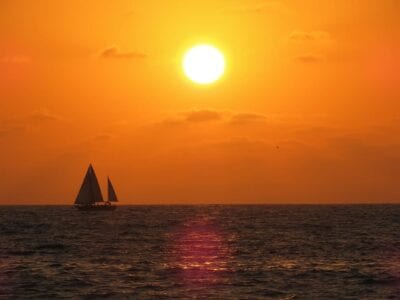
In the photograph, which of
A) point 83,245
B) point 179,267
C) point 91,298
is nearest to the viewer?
point 91,298

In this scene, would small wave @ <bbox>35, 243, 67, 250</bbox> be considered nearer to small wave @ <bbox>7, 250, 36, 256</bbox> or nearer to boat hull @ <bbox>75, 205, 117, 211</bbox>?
small wave @ <bbox>7, 250, 36, 256</bbox>

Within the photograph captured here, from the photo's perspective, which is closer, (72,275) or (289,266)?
(72,275)

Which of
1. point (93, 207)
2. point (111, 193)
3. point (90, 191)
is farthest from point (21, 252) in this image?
point (111, 193)

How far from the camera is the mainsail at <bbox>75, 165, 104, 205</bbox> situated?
6580 inches

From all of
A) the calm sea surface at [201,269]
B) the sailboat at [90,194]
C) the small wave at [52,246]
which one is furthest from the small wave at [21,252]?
the sailboat at [90,194]

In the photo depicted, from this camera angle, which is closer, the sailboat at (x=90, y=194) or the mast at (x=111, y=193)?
the sailboat at (x=90, y=194)

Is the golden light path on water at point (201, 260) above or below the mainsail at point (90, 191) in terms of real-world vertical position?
below

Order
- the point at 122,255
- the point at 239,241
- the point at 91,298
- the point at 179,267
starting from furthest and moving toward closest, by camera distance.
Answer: the point at 239,241
the point at 122,255
the point at 179,267
the point at 91,298

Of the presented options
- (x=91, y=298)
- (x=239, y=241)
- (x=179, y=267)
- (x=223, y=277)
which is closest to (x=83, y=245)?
(x=239, y=241)

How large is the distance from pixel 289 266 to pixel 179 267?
27.9 feet

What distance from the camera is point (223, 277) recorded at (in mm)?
48562

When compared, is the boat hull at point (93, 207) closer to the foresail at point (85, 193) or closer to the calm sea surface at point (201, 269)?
the foresail at point (85, 193)

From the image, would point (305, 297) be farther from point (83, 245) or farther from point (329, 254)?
point (83, 245)

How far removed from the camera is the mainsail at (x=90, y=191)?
16712 cm
